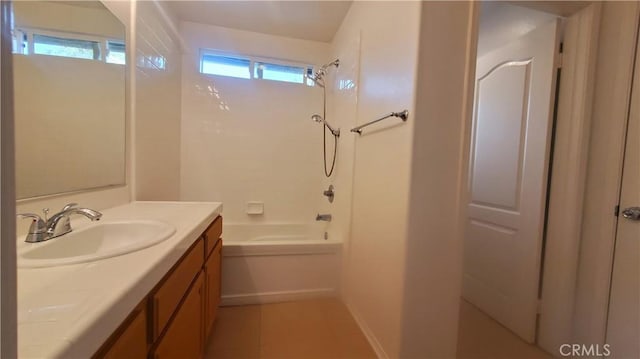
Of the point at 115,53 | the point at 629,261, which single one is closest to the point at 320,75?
the point at 115,53

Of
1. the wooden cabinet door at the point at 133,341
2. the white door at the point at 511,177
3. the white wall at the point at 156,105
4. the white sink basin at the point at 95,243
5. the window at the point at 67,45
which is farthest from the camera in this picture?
the white wall at the point at 156,105

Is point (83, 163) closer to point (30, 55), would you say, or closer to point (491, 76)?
point (30, 55)

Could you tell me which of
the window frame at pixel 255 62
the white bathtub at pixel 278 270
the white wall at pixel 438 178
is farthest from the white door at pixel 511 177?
the window frame at pixel 255 62

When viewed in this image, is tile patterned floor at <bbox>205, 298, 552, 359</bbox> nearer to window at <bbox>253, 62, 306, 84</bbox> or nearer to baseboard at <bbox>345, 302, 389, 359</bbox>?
baseboard at <bbox>345, 302, 389, 359</bbox>

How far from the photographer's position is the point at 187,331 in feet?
3.32

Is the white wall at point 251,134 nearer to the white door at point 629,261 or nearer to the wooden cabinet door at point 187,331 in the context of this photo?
the wooden cabinet door at point 187,331

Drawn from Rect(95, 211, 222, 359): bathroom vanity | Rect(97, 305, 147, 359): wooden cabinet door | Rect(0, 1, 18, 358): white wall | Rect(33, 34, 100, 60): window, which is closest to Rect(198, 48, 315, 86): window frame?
Rect(33, 34, 100, 60): window

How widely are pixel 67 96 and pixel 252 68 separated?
6.13 ft

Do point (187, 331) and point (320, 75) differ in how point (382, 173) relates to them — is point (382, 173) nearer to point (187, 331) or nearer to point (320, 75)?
point (187, 331)

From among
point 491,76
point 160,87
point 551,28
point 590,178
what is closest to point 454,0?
point 551,28

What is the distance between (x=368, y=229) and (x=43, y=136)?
1668 mm

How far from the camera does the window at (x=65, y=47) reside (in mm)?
981

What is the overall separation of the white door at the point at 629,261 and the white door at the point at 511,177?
0.32 metres

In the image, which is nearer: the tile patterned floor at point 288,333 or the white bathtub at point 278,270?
the tile patterned floor at point 288,333
